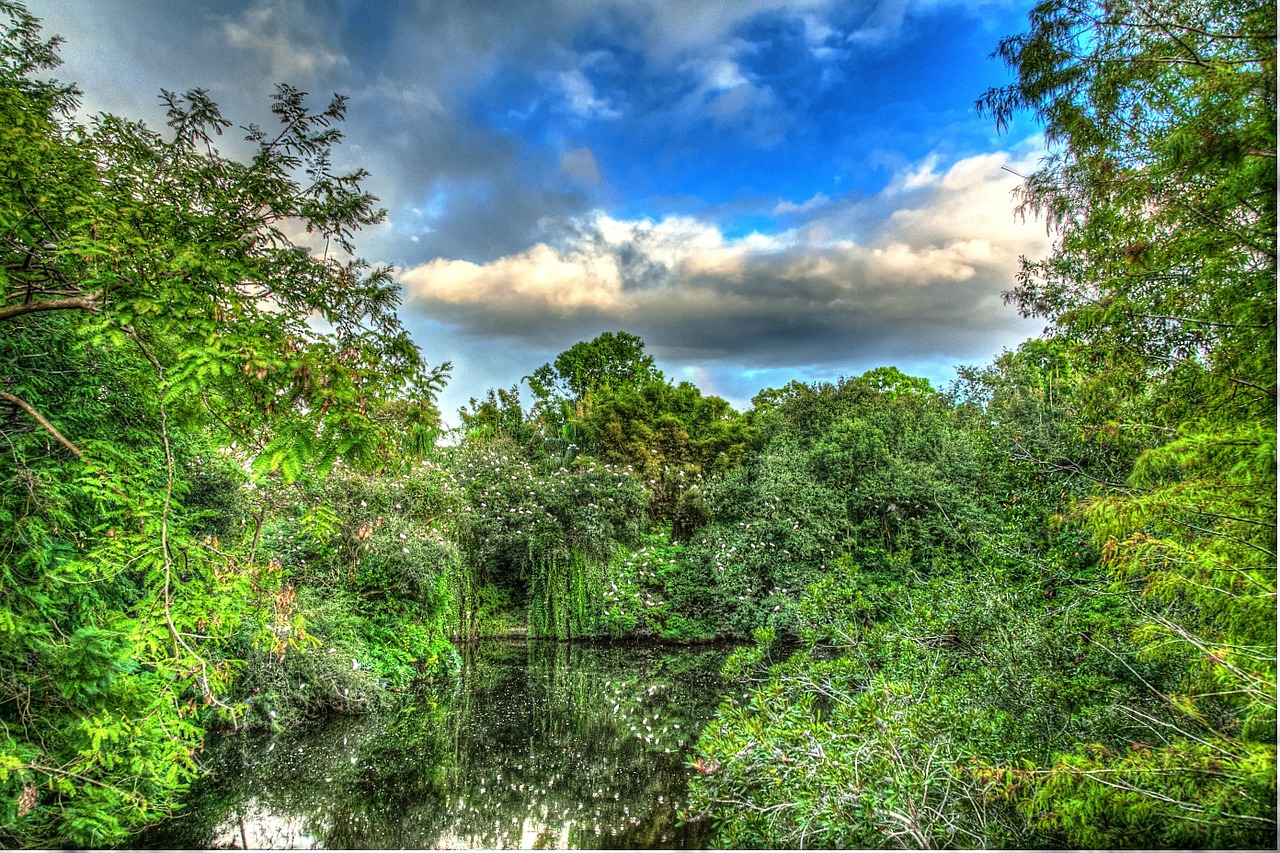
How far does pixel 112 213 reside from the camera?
5.17 feet

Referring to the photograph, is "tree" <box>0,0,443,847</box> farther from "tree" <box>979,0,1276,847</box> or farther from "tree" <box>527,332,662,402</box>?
"tree" <box>527,332,662,402</box>

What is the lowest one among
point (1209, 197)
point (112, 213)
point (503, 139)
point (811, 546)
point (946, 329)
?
point (811, 546)

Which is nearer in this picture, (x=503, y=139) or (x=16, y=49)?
(x=16, y=49)

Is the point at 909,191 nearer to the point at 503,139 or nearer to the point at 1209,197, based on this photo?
the point at 1209,197

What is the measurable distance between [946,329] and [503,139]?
2998mm

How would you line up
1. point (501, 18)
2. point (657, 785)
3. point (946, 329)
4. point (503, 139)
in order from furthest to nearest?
point (657, 785), point (946, 329), point (503, 139), point (501, 18)

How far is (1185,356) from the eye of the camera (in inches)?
79.6

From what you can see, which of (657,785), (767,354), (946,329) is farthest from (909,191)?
(657,785)

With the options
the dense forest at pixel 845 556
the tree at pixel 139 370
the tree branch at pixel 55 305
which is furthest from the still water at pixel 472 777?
the tree branch at pixel 55 305

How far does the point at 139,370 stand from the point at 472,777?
3.76 meters

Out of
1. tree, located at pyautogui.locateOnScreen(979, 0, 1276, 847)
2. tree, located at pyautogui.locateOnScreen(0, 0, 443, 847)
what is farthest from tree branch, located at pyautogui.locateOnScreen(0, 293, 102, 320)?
tree, located at pyautogui.locateOnScreen(979, 0, 1276, 847)

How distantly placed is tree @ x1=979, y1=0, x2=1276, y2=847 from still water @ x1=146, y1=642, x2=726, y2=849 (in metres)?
1.70

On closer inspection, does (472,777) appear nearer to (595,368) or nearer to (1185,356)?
(1185,356)

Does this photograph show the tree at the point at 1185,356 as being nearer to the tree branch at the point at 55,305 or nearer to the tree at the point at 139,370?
the tree at the point at 139,370
